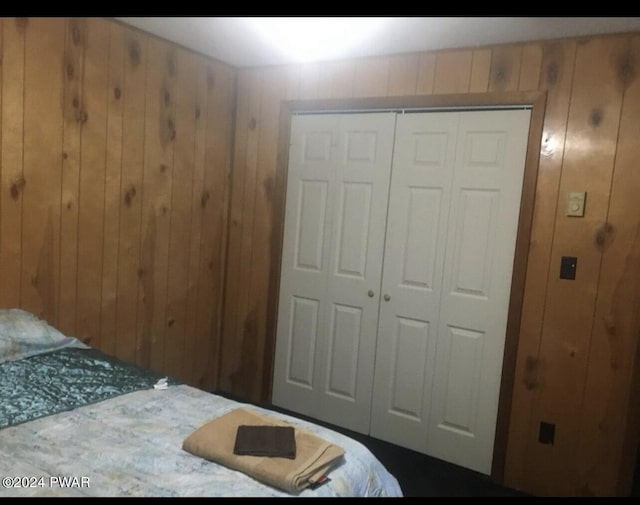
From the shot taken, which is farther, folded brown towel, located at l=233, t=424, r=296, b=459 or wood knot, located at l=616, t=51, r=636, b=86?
wood knot, located at l=616, t=51, r=636, b=86

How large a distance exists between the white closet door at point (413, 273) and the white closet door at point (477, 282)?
0.06 meters

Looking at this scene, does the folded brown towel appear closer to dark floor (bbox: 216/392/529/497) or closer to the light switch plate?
dark floor (bbox: 216/392/529/497)

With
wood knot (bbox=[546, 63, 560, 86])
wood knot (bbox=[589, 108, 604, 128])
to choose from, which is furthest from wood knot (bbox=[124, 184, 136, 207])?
wood knot (bbox=[589, 108, 604, 128])

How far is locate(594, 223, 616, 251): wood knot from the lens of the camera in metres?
2.26

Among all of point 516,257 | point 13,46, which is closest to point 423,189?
point 516,257

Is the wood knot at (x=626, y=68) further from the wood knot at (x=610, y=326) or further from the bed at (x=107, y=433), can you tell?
the bed at (x=107, y=433)

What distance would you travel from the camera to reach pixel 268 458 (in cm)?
134

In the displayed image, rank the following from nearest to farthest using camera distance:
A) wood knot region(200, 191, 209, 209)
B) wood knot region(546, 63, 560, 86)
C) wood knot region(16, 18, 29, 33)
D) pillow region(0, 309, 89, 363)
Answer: pillow region(0, 309, 89, 363), wood knot region(16, 18, 29, 33), wood knot region(546, 63, 560, 86), wood knot region(200, 191, 209, 209)

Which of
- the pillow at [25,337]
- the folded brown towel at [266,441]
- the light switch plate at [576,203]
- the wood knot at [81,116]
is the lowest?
the folded brown towel at [266,441]

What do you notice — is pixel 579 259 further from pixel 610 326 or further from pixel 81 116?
pixel 81 116

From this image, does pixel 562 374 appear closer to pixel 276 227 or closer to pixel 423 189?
pixel 423 189

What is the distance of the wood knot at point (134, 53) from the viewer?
2621 millimetres

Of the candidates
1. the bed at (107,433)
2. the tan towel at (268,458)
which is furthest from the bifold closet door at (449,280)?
the tan towel at (268,458)

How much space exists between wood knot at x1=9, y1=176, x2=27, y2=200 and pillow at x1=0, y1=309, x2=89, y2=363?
528 mm
